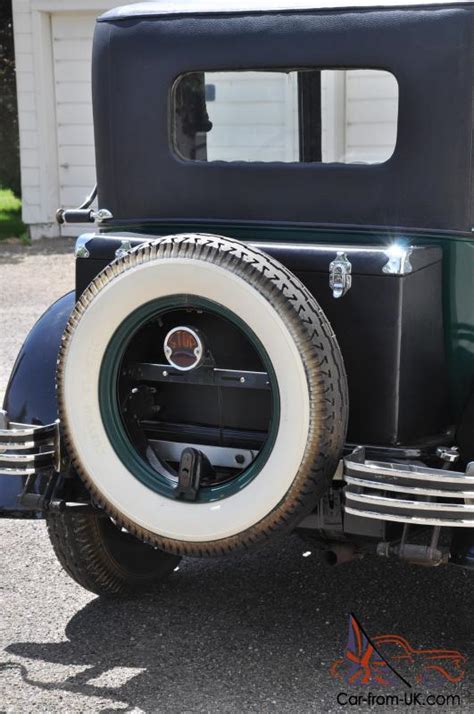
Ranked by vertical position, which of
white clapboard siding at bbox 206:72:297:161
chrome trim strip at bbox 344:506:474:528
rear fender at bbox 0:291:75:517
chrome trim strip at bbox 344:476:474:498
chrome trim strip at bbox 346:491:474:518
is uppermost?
white clapboard siding at bbox 206:72:297:161

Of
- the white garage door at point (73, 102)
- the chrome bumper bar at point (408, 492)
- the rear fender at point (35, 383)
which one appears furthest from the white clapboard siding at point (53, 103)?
the chrome bumper bar at point (408, 492)

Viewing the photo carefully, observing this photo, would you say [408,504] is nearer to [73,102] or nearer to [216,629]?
[216,629]

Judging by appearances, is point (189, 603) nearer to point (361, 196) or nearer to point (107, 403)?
point (107, 403)

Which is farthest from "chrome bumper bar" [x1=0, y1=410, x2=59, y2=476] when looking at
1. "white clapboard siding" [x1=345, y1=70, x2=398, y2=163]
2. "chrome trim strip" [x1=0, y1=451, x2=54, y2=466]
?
"white clapboard siding" [x1=345, y1=70, x2=398, y2=163]

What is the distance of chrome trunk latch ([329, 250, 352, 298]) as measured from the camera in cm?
291

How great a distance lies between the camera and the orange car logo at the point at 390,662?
3.13 metres

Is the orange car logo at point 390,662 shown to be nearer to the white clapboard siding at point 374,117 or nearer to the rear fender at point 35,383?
the rear fender at point 35,383

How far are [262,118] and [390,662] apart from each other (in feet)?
5.55

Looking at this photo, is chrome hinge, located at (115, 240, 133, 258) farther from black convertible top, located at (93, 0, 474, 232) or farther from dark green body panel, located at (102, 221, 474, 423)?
dark green body panel, located at (102, 221, 474, 423)

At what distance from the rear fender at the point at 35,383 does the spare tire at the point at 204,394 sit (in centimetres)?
38

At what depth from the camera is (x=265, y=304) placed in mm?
2795

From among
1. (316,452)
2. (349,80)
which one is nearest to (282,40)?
(349,80)

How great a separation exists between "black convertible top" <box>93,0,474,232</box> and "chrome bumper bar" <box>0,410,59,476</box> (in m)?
0.75

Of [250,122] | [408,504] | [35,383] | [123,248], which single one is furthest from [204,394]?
[250,122]
